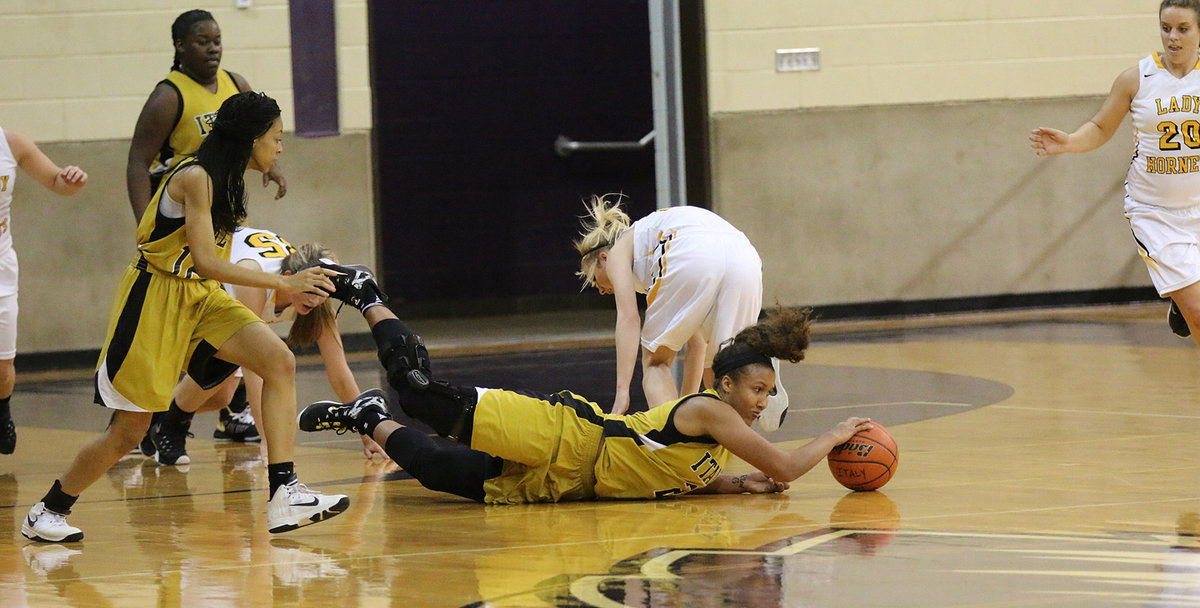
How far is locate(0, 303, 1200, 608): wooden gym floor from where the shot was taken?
374 cm

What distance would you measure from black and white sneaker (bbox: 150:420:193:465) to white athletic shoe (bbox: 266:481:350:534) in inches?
76.7

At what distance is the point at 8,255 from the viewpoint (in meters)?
6.78

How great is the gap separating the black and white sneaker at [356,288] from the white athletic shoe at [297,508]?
0.66 metres

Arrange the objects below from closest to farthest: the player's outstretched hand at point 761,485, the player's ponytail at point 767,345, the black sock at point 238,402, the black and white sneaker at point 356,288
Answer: the player's ponytail at point 767,345
the black and white sneaker at point 356,288
the player's outstretched hand at point 761,485
the black sock at point 238,402

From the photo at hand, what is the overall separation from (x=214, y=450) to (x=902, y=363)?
4.14 m

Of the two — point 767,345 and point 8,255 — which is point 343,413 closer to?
point 767,345

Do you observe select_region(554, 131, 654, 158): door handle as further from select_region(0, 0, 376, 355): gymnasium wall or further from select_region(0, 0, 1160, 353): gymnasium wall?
select_region(0, 0, 376, 355): gymnasium wall

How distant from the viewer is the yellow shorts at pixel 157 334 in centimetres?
475

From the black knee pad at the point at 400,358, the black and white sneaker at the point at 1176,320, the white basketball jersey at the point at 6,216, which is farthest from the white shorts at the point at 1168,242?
the white basketball jersey at the point at 6,216

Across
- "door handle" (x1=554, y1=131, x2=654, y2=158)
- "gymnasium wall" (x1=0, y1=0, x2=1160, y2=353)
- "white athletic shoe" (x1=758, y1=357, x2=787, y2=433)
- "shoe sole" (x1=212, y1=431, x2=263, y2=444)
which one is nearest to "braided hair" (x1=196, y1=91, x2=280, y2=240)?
"white athletic shoe" (x1=758, y1=357, x2=787, y2=433)

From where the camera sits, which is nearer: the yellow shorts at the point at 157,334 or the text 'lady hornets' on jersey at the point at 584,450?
the yellow shorts at the point at 157,334

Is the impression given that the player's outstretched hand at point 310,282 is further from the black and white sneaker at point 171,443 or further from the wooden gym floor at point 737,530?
the black and white sneaker at point 171,443

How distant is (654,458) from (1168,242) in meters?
2.87

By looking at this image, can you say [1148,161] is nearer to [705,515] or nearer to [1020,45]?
[705,515]
